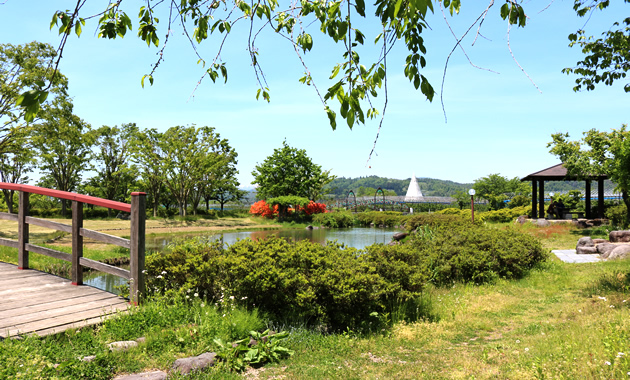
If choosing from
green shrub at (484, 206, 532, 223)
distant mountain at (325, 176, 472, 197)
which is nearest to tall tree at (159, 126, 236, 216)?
green shrub at (484, 206, 532, 223)

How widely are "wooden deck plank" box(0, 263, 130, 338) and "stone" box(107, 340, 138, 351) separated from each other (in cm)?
51

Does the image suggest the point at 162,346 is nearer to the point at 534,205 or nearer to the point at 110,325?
the point at 110,325

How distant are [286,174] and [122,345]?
96.8ft

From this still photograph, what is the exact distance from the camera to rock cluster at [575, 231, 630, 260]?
9914 mm

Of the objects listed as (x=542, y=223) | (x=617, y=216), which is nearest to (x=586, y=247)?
(x=542, y=223)

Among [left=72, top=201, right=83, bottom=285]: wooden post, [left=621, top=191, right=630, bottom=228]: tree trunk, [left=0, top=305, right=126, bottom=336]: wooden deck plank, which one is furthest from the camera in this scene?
[left=621, top=191, right=630, bottom=228]: tree trunk

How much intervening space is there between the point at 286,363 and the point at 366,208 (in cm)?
3372

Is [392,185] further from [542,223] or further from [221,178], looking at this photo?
[542,223]

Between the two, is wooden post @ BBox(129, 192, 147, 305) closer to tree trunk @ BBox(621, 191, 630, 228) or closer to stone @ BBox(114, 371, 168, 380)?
stone @ BBox(114, 371, 168, 380)

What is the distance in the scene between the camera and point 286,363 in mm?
3834

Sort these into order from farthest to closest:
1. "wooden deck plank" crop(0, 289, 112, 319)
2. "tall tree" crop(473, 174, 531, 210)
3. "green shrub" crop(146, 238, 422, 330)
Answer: "tall tree" crop(473, 174, 531, 210) < "green shrub" crop(146, 238, 422, 330) < "wooden deck plank" crop(0, 289, 112, 319)

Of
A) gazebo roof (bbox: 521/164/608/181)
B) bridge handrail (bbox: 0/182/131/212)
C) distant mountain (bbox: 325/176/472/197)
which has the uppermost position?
distant mountain (bbox: 325/176/472/197)

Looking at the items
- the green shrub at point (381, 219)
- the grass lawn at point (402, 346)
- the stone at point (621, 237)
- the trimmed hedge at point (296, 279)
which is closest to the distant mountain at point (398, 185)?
the green shrub at point (381, 219)

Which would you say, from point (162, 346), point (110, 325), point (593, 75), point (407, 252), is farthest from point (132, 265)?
point (593, 75)
